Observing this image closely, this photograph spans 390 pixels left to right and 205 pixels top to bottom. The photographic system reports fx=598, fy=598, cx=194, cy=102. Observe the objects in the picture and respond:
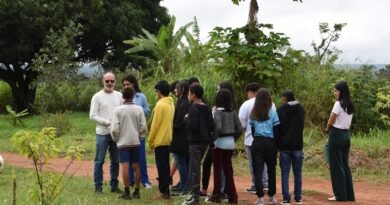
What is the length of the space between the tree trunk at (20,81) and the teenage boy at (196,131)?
2032 cm

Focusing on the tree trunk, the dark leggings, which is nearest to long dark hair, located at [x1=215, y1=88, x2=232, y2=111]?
the dark leggings

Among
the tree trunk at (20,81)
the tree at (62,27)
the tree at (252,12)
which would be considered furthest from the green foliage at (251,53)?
the tree trunk at (20,81)

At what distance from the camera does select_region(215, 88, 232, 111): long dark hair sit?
7.70 m

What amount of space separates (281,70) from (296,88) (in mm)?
932

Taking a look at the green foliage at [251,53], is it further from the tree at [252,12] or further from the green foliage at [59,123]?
the green foliage at [59,123]

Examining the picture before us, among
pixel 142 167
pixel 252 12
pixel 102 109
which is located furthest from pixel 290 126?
pixel 252 12

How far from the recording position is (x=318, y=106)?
15.1m

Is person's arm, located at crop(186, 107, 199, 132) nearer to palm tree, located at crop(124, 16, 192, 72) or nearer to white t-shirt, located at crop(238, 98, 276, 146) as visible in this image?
white t-shirt, located at crop(238, 98, 276, 146)

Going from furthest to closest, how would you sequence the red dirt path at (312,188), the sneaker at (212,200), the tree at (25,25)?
the tree at (25,25) < the red dirt path at (312,188) < the sneaker at (212,200)

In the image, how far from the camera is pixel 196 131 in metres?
7.51

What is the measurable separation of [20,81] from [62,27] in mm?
4833

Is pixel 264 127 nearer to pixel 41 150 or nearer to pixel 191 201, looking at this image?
pixel 191 201

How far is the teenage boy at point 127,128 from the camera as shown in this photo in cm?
794

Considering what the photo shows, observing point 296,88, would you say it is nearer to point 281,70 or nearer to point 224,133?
point 281,70
